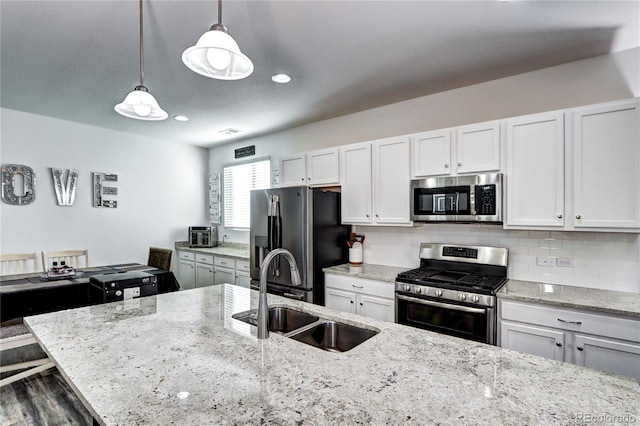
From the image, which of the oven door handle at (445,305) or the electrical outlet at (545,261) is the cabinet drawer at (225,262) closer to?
the oven door handle at (445,305)

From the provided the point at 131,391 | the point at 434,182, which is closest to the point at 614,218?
the point at 434,182

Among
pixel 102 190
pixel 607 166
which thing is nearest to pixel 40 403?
pixel 102 190

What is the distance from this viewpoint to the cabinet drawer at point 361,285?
284 cm

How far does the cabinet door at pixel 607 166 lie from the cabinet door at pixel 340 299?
182cm

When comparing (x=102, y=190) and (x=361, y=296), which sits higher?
(x=102, y=190)

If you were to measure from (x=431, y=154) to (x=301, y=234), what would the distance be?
1413mm

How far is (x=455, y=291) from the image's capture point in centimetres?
240

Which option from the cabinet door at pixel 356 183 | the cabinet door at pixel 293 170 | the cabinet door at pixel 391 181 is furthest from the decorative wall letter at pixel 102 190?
the cabinet door at pixel 391 181

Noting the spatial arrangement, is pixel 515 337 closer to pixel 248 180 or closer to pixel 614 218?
pixel 614 218

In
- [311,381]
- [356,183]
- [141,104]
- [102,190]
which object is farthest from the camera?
[102,190]

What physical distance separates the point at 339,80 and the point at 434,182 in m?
1.22

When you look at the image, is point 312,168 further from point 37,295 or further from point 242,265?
point 37,295

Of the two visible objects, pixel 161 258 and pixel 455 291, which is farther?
pixel 161 258

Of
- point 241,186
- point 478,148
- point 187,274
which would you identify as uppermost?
point 478,148
